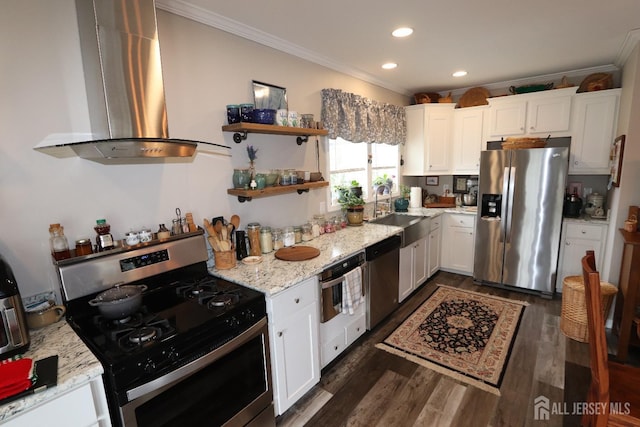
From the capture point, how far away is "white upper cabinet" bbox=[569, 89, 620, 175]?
128 inches

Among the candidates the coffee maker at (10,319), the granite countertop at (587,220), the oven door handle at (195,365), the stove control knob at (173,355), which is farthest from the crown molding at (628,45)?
the coffee maker at (10,319)

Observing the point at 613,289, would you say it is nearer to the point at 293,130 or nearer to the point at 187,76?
the point at 293,130

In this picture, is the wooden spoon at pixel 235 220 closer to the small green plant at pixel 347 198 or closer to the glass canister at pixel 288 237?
the glass canister at pixel 288 237

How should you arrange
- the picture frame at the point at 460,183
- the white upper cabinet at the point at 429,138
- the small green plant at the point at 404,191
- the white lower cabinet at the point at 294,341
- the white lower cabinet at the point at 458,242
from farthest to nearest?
the picture frame at the point at 460,183 → the small green plant at the point at 404,191 → the white upper cabinet at the point at 429,138 → the white lower cabinet at the point at 458,242 → the white lower cabinet at the point at 294,341

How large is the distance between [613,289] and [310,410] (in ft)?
9.38

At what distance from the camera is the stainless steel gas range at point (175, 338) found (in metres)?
1.24

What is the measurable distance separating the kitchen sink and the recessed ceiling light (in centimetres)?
172

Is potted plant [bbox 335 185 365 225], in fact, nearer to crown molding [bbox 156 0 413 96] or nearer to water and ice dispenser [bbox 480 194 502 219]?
crown molding [bbox 156 0 413 96]

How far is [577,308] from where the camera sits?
2.73 meters

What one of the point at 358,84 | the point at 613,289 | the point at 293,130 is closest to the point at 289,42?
the point at 293,130

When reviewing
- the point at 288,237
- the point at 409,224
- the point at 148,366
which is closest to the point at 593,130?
the point at 409,224

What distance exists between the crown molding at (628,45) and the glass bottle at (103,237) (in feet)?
13.2

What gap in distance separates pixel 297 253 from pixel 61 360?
1.46 metres

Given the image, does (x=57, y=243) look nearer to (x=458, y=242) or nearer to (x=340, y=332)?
(x=340, y=332)
